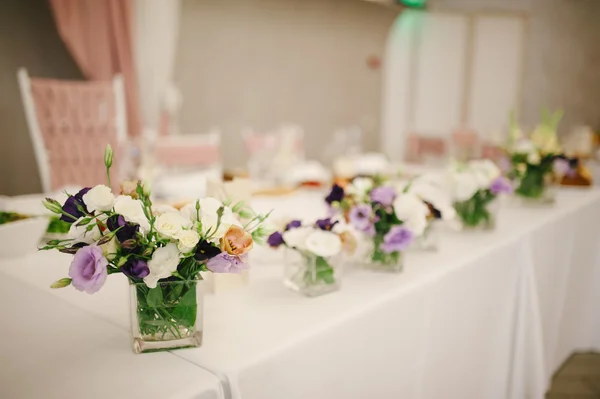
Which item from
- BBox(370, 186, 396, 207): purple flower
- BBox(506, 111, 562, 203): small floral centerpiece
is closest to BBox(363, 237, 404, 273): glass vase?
BBox(370, 186, 396, 207): purple flower

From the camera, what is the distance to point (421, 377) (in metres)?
1.41

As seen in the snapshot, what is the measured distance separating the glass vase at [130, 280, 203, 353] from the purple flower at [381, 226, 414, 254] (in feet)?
1.77

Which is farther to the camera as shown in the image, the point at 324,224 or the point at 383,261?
the point at 383,261

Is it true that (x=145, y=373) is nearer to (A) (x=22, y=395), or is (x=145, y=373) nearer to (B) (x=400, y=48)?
(A) (x=22, y=395)

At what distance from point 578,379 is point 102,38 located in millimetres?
3666

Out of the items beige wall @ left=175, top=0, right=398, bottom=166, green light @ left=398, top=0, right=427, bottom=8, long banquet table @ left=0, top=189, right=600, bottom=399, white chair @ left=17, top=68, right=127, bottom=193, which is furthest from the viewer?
green light @ left=398, top=0, right=427, bottom=8

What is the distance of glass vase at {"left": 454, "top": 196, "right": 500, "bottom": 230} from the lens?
189cm

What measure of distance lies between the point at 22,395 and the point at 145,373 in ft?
0.60

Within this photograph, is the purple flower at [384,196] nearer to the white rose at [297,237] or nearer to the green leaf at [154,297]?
the white rose at [297,237]

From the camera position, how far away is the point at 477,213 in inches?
74.6

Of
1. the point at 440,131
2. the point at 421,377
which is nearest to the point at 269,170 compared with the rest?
the point at 421,377

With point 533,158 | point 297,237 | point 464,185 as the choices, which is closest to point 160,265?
point 297,237

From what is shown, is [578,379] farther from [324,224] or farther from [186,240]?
[186,240]

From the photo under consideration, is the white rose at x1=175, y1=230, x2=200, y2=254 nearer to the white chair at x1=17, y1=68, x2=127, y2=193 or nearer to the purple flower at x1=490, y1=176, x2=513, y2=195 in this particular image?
the purple flower at x1=490, y1=176, x2=513, y2=195
